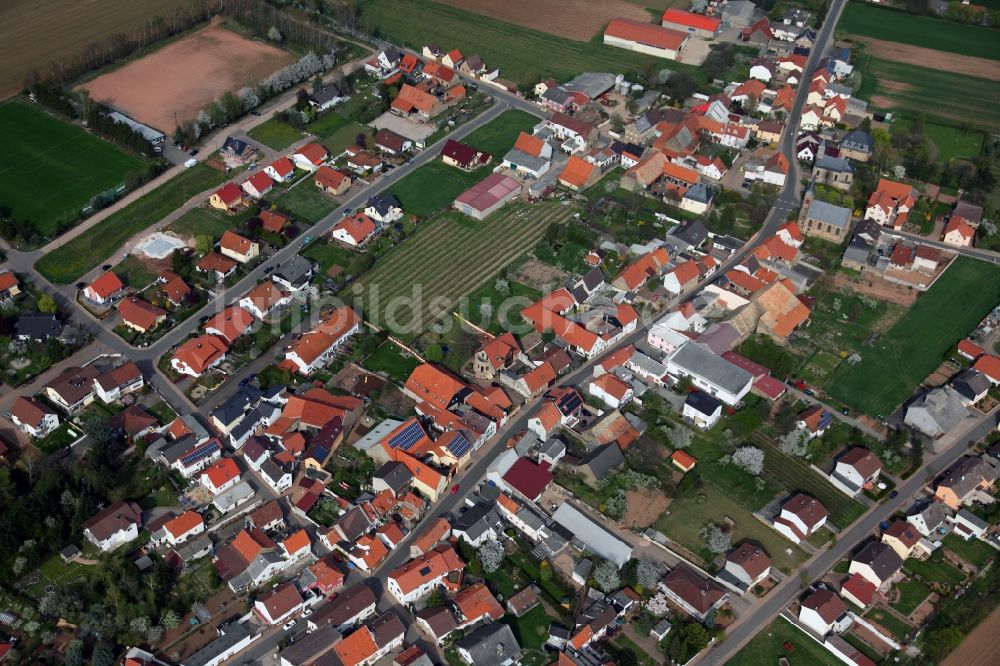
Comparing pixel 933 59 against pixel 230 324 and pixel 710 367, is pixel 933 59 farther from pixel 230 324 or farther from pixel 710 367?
pixel 230 324

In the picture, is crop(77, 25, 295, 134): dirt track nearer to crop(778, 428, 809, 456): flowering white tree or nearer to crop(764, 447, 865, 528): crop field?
crop(778, 428, 809, 456): flowering white tree

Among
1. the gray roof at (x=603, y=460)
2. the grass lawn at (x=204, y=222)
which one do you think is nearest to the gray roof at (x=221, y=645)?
the gray roof at (x=603, y=460)

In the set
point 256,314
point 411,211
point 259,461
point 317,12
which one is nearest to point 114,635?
point 259,461

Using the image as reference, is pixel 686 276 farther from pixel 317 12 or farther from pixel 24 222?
pixel 317 12

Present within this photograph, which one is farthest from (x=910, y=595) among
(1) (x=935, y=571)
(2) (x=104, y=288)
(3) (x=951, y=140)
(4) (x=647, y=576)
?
(2) (x=104, y=288)

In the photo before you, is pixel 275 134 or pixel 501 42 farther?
pixel 501 42
